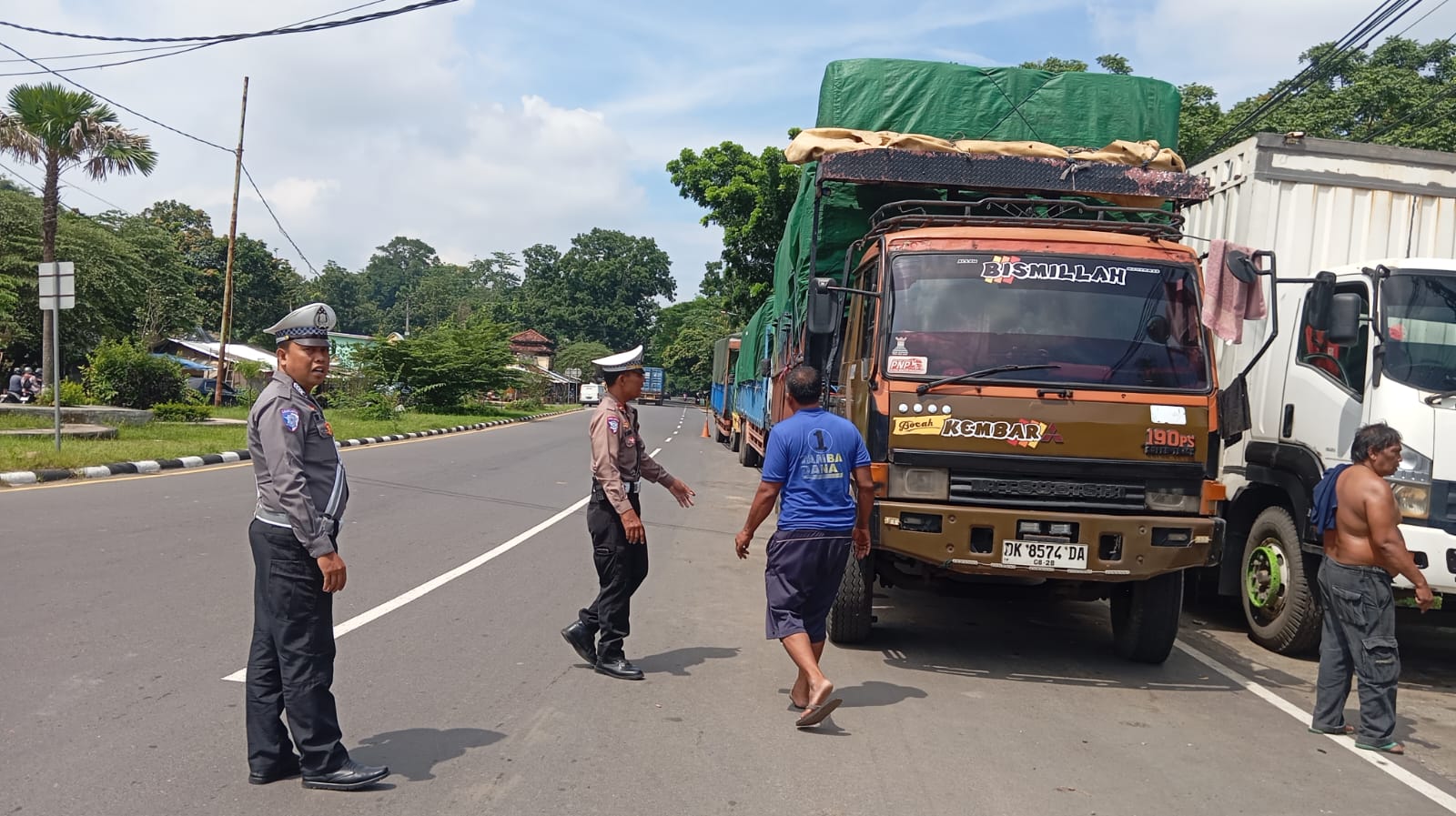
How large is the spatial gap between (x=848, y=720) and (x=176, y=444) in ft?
52.2

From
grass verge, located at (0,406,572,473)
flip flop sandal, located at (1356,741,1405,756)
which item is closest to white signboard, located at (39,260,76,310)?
grass verge, located at (0,406,572,473)

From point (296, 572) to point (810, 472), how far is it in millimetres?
2352

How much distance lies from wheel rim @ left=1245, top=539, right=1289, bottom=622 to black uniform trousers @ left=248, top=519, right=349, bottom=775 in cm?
603

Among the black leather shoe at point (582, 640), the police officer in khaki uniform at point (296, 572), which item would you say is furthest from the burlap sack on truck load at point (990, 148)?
the police officer in khaki uniform at point (296, 572)

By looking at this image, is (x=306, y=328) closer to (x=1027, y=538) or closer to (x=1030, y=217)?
(x=1027, y=538)

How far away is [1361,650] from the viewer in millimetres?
5328

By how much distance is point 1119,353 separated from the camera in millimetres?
6195

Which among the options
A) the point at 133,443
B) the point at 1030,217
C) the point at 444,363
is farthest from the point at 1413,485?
the point at 444,363

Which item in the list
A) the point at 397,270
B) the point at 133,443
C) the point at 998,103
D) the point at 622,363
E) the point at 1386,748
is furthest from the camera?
the point at 397,270

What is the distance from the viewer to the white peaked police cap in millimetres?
5922

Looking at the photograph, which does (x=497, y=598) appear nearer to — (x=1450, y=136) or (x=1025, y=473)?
(x=1025, y=473)

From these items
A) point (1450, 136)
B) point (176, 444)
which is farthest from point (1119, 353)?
point (1450, 136)

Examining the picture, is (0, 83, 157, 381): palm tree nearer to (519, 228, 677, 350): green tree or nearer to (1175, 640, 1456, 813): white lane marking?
(1175, 640, 1456, 813): white lane marking

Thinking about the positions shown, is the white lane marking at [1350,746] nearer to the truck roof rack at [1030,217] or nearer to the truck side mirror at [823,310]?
the truck roof rack at [1030,217]
